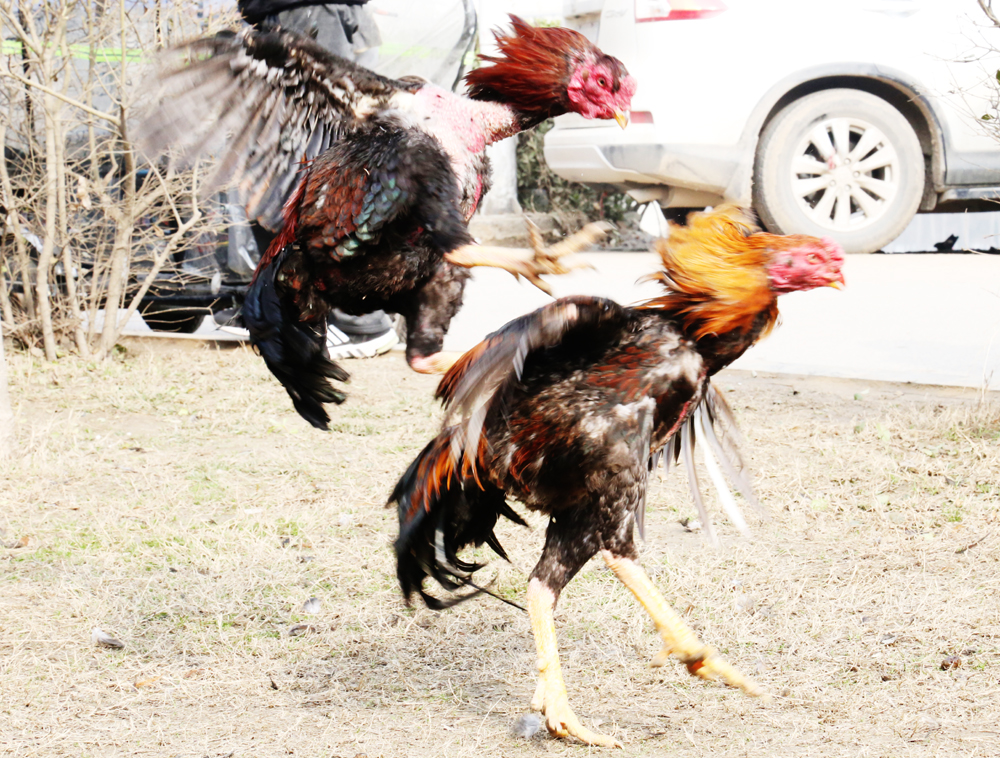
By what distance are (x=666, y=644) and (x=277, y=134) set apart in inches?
73.5

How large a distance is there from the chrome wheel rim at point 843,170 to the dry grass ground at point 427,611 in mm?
3414

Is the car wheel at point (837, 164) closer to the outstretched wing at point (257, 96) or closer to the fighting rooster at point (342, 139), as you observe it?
the fighting rooster at point (342, 139)

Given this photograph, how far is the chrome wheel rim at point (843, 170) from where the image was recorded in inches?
337

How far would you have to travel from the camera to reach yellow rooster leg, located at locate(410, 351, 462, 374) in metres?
3.11

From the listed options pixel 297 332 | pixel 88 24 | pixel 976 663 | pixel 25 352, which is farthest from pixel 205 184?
pixel 25 352

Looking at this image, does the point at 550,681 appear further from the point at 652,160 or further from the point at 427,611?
the point at 652,160

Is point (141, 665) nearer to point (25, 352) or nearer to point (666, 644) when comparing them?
point (666, 644)

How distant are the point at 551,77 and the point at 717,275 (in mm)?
876

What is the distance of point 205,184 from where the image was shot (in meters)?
3.43

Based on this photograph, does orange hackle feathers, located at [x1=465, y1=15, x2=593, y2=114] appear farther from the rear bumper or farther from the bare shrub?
the rear bumper

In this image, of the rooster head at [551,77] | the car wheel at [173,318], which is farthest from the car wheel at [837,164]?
the rooster head at [551,77]

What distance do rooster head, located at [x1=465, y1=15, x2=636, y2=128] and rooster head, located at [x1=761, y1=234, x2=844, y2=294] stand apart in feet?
2.73

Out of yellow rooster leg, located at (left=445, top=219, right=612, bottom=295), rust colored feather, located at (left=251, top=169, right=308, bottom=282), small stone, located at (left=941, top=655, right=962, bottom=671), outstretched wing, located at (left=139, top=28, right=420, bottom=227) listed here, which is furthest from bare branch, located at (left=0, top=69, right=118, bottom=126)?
small stone, located at (left=941, top=655, right=962, bottom=671)

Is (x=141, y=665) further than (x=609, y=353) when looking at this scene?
Yes
